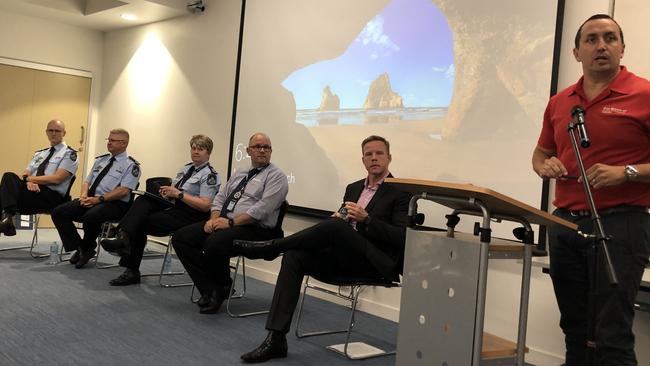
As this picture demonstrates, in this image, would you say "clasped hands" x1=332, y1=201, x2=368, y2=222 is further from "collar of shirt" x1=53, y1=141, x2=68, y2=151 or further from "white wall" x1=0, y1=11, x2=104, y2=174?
"white wall" x1=0, y1=11, x2=104, y2=174

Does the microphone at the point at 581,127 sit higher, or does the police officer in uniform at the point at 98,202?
the microphone at the point at 581,127

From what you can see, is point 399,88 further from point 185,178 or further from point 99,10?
point 99,10

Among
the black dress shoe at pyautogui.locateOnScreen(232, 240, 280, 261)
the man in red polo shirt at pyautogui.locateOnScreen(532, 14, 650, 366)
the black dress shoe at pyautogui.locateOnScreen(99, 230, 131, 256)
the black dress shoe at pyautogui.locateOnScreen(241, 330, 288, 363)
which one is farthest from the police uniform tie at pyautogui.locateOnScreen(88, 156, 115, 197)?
the man in red polo shirt at pyautogui.locateOnScreen(532, 14, 650, 366)

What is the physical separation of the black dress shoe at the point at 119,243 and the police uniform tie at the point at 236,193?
0.84m

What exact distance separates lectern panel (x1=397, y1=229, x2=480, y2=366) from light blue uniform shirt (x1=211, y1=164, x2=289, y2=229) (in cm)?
181

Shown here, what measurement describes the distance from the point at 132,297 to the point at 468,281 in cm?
287

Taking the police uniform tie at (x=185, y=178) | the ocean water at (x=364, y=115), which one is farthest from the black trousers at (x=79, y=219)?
the ocean water at (x=364, y=115)

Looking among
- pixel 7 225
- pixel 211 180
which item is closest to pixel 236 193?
pixel 211 180

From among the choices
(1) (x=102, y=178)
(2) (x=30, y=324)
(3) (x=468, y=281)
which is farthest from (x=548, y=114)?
(1) (x=102, y=178)

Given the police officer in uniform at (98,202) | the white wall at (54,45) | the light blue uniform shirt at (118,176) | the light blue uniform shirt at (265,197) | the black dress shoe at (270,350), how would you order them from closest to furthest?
the black dress shoe at (270,350) → the light blue uniform shirt at (265,197) → the police officer in uniform at (98,202) → the light blue uniform shirt at (118,176) → the white wall at (54,45)

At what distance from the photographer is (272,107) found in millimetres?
4969

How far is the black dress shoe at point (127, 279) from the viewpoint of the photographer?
429 cm

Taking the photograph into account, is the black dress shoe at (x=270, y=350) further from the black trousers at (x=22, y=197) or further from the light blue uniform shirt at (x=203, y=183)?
the black trousers at (x=22, y=197)

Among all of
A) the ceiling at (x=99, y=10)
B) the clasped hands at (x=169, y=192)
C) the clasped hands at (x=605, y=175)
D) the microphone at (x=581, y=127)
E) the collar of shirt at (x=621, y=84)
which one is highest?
the ceiling at (x=99, y=10)
